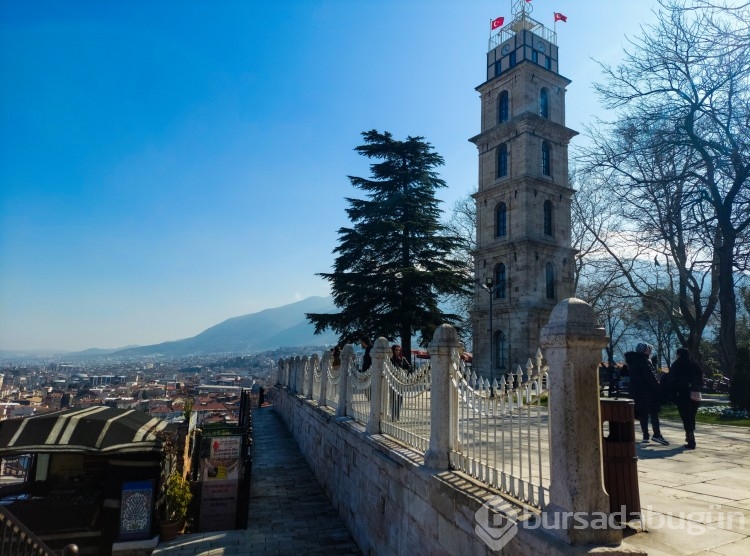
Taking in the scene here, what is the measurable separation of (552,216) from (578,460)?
1061 inches

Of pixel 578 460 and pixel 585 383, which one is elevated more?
pixel 585 383

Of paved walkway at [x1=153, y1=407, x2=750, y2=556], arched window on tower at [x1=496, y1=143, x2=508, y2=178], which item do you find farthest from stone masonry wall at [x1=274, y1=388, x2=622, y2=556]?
arched window on tower at [x1=496, y1=143, x2=508, y2=178]

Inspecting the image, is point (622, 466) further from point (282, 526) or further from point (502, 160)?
point (502, 160)

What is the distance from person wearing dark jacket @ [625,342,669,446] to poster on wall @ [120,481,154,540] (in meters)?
7.96

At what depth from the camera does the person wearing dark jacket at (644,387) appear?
7.36 meters

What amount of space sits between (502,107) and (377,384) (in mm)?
26466

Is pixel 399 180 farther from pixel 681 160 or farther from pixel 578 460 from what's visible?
pixel 578 460

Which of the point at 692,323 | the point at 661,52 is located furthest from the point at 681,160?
the point at 692,323

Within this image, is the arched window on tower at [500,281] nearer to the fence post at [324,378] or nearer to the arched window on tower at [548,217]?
the arched window on tower at [548,217]

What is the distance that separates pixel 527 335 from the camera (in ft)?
80.6

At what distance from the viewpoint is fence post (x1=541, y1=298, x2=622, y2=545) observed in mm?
2697

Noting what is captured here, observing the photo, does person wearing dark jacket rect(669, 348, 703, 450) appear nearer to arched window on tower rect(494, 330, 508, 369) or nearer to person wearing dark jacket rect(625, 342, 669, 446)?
person wearing dark jacket rect(625, 342, 669, 446)

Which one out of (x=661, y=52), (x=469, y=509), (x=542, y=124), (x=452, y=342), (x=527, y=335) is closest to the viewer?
(x=469, y=509)

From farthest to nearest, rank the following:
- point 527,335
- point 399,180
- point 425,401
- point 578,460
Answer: point 527,335, point 399,180, point 425,401, point 578,460
